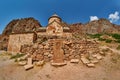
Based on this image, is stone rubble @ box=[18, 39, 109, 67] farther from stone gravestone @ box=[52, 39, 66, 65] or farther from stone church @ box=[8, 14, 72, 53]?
stone church @ box=[8, 14, 72, 53]

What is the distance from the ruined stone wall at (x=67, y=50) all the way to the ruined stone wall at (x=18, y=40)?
A: 46.6 ft

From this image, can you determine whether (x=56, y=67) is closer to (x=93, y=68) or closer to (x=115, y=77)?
(x=93, y=68)

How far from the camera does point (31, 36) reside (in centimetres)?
2369

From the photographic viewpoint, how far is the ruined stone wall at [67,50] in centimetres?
936

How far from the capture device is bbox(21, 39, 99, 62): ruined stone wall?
9359 millimetres

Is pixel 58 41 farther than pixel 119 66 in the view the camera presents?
Yes

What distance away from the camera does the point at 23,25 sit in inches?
1806

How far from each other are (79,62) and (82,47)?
1.30 m

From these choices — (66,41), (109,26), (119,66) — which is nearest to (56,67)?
(66,41)

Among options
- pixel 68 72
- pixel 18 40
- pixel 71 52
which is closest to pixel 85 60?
pixel 71 52

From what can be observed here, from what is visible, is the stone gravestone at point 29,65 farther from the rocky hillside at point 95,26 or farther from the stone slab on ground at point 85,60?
the rocky hillside at point 95,26

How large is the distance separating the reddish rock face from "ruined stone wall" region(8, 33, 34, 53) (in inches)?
581

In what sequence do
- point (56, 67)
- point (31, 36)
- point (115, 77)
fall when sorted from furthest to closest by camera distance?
point (31, 36) → point (56, 67) → point (115, 77)

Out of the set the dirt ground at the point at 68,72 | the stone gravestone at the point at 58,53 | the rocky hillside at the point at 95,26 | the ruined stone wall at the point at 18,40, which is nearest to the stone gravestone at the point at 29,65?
the dirt ground at the point at 68,72
